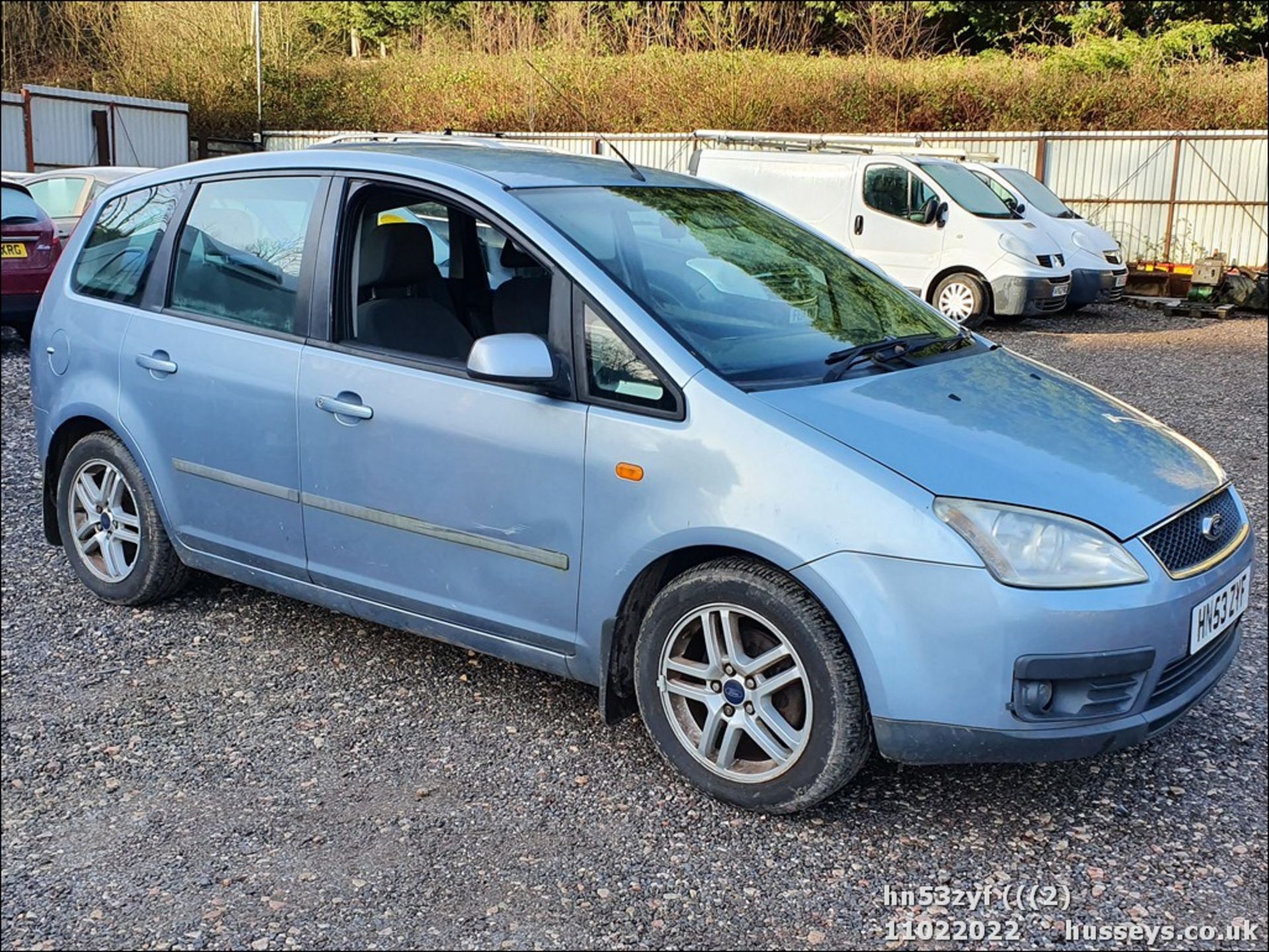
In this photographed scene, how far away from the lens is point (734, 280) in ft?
13.3

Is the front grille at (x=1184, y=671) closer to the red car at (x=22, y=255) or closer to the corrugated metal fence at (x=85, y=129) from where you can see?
the red car at (x=22, y=255)

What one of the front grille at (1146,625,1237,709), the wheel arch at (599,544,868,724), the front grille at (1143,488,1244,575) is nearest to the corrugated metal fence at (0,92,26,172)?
the wheel arch at (599,544,868,724)

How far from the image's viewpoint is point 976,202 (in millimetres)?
14992

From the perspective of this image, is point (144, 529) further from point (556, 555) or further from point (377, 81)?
point (377, 81)

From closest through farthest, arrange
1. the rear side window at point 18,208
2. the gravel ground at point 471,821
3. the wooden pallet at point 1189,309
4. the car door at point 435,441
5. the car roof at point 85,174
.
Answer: the gravel ground at point 471,821 → the car door at point 435,441 → the rear side window at point 18,208 → the car roof at point 85,174 → the wooden pallet at point 1189,309

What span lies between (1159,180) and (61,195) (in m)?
16.0

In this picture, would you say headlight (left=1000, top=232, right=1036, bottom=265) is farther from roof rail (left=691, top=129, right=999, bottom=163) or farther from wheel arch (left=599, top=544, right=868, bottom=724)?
wheel arch (left=599, top=544, right=868, bottom=724)

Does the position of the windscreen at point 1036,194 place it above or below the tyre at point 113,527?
above

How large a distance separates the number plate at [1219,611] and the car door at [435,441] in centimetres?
164

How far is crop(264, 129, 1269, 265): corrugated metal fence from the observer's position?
19.9m

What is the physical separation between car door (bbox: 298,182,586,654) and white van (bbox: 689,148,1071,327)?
34.9 feet

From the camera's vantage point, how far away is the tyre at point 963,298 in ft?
48.0

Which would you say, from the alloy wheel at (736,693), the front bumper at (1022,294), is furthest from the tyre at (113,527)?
the front bumper at (1022,294)

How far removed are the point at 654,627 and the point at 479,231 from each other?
1691 millimetres
